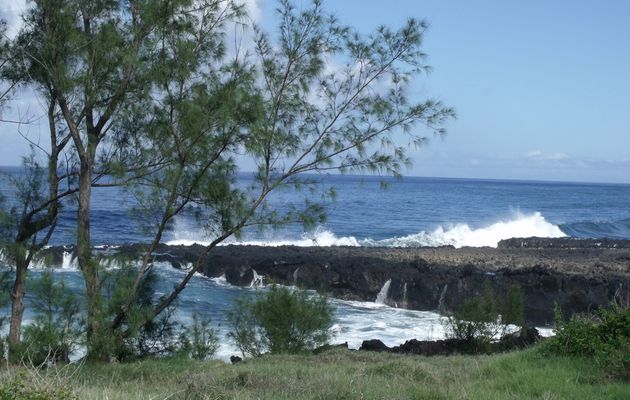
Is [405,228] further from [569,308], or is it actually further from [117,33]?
[117,33]

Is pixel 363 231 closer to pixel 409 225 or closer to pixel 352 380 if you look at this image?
pixel 409 225

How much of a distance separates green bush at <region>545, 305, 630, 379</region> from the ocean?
10.5ft

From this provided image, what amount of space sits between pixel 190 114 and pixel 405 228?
133ft

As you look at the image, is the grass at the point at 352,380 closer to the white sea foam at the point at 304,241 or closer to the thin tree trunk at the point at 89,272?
the thin tree trunk at the point at 89,272

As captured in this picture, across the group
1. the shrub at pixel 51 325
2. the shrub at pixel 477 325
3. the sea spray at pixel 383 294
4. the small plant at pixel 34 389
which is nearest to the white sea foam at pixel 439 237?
the sea spray at pixel 383 294

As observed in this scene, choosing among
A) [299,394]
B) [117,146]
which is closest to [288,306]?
[117,146]

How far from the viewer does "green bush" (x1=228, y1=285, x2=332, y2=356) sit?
12617mm

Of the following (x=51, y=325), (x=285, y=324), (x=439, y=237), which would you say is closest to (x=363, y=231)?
(x=439, y=237)

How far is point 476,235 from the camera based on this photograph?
4562cm

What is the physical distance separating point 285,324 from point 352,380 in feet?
18.4

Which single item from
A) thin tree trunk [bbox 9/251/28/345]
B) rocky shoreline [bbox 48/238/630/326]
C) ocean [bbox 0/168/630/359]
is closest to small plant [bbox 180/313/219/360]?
ocean [bbox 0/168/630/359]

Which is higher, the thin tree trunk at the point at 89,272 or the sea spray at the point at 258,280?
the thin tree trunk at the point at 89,272

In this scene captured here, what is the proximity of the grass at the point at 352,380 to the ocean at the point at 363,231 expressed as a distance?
282cm

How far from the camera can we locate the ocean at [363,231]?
12.7 meters
